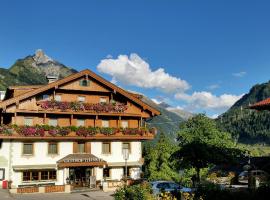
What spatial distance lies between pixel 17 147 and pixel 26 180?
3.38 m

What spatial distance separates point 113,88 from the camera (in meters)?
44.8

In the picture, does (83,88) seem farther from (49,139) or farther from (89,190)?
(89,190)

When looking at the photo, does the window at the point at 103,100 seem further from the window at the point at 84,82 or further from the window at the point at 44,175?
the window at the point at 44,175

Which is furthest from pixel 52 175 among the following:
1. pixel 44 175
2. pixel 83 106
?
pixel 83 106

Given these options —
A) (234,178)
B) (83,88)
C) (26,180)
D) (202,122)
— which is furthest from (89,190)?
(202,122)

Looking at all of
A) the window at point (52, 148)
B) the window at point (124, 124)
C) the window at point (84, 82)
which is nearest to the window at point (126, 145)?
the window at point (124, 124)

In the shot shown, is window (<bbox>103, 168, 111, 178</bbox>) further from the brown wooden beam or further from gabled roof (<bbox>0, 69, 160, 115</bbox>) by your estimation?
gabled roof (<bbox>0, 69, 160, 115</bbox>)

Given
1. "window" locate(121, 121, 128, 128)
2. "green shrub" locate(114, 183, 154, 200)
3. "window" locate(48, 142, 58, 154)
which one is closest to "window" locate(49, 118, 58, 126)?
"window" locate(48, 142, 58, 154)

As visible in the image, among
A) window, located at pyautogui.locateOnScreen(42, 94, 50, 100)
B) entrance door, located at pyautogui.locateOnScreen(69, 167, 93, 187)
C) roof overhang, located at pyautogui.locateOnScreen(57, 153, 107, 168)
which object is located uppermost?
window, located at pyautogui.locateOnScreen(42, 94, 50, 100)

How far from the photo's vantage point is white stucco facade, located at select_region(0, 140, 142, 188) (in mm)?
38750

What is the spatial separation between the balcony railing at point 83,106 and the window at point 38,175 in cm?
644

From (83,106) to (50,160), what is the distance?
654cm

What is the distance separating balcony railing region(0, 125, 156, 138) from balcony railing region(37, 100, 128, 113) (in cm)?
208

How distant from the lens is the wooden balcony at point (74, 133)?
38281mm
